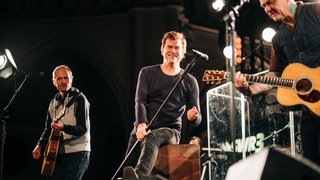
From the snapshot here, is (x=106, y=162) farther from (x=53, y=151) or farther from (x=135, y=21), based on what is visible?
(x=53, y=151)

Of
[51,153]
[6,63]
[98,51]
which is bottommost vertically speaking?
[51,153]

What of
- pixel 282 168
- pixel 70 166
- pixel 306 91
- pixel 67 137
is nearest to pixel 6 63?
pixel 67 137

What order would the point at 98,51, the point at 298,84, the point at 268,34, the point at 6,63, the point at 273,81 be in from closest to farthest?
the point at 298,84 < the point at 273,81 < the point at 6,63 < the point at 268,34 < the point at 98,51

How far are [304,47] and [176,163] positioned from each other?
1.96 metres

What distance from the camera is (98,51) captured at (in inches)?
656

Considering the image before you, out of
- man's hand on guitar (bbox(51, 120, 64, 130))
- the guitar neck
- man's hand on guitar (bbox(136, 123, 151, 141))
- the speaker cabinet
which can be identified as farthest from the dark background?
the speaker cabinet

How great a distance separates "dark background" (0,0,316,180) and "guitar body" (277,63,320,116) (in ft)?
34.5

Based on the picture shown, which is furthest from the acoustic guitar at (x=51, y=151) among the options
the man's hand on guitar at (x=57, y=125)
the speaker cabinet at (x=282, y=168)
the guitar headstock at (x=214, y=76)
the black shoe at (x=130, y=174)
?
the speaker cabinet at (x=282, y=168)

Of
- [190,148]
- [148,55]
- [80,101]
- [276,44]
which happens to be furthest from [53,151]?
[148,55]

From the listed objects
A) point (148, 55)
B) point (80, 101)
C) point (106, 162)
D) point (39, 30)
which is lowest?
point (106, 162)

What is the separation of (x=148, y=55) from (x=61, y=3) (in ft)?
12.8

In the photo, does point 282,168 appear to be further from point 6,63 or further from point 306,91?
point 6,63

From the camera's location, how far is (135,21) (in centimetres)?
1599

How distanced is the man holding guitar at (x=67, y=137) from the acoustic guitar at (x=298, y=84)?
2503mm
